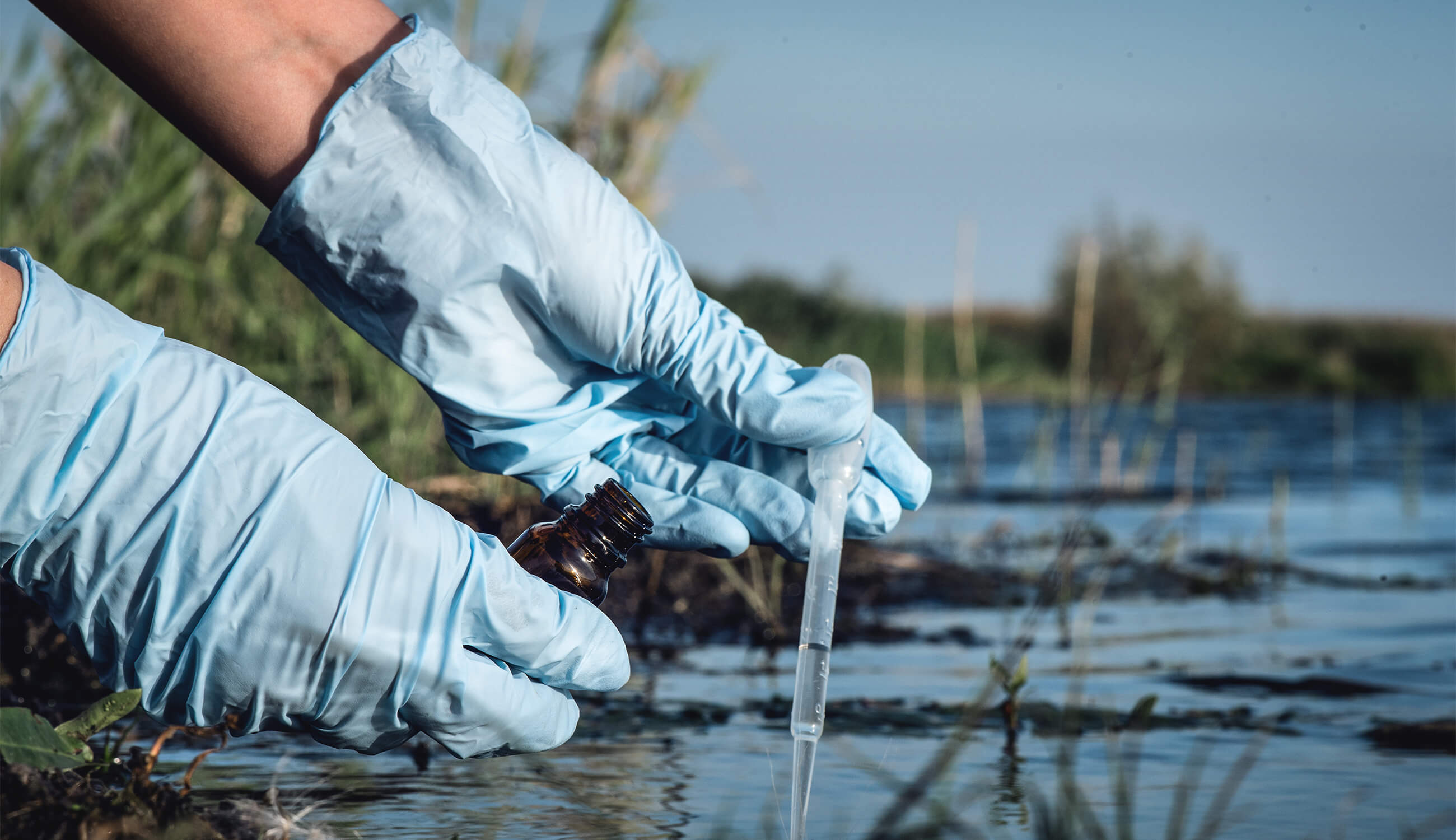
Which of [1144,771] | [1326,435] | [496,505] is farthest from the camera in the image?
[1326,435]

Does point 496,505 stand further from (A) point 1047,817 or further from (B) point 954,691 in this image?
(A) point 1047,817

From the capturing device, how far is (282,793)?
1.89m

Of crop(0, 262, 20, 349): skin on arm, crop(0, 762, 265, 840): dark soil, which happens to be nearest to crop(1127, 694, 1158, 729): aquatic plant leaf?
crop(0, 762, 265, 840): dark soil

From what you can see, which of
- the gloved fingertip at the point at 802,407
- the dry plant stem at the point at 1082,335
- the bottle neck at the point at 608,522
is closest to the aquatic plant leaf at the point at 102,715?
the bottle neck at the point at 608,522

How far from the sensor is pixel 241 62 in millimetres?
1634

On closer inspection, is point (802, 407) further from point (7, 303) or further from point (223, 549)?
point (7, 303)

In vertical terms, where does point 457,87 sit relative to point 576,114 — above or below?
below

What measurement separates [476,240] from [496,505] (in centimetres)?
209

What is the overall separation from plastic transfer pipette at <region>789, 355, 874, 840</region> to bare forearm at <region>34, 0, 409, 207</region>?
2.87ft

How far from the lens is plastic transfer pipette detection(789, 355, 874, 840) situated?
64.1 inches

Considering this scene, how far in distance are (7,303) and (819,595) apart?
1.10 metres

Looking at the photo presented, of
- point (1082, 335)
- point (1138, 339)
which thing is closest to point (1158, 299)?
point (1138, 339)

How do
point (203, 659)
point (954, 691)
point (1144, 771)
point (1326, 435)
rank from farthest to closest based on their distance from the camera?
point (1326, 435) → point (954, 691) → point (1144, 771) → point (203, 659)

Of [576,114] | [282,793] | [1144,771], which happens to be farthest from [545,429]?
[576,114]
